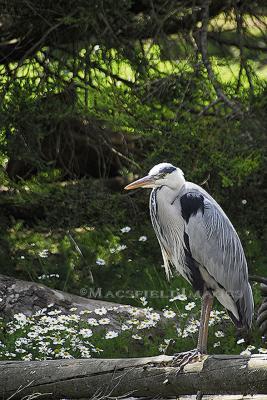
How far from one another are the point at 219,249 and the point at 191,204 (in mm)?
330

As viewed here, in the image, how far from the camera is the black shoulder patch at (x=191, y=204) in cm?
571

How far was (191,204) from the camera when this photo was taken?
18.8 feet

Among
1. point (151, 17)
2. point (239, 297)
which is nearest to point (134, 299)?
point (239, 297)

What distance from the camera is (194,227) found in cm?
574

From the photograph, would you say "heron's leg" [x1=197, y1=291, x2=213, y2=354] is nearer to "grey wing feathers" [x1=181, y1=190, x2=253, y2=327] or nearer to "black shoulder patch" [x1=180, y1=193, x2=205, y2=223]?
"grey wing feathers" [x1=181, y1=190, x2=253, y2=327]

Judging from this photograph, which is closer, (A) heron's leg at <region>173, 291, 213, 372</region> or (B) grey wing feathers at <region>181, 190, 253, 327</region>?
(A) heron's leg at <region>173, 291, 213, 372</region>

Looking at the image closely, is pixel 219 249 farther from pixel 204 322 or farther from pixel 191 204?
pixel 204 322

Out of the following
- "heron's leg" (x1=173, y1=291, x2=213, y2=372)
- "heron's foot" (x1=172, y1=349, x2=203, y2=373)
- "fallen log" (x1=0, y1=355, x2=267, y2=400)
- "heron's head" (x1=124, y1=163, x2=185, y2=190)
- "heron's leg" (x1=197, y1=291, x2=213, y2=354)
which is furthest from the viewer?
"heron's head" (x1=124, y1=163, x2=185, y2=190)

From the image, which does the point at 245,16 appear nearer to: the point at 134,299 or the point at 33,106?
the point at 33,106

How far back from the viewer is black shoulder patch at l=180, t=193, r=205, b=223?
18.7 ft

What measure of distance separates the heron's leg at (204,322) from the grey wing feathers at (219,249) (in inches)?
4.7

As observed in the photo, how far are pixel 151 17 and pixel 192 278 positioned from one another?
2764 millimetres

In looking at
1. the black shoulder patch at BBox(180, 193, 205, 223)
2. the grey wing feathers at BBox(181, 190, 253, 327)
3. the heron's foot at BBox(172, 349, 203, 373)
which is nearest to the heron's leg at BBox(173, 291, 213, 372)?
the heron's foot at BBox(172, 349, 203, 373)

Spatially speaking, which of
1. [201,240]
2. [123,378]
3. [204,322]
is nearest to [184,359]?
[123,378]
